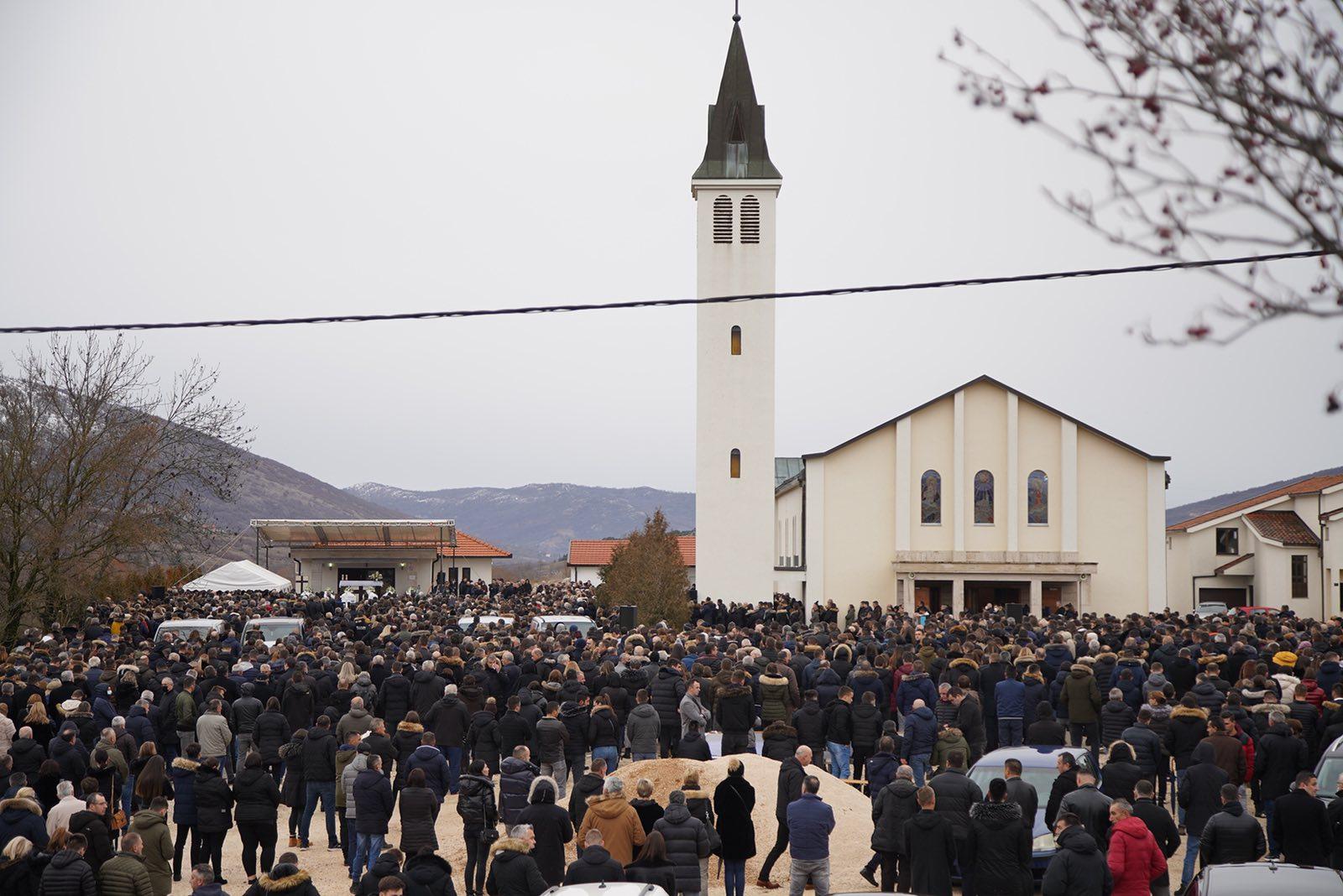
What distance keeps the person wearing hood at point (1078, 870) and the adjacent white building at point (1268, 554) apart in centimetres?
4647

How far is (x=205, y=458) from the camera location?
40.9 m

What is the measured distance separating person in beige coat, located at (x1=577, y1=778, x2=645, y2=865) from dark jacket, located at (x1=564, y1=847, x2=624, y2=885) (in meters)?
1.05

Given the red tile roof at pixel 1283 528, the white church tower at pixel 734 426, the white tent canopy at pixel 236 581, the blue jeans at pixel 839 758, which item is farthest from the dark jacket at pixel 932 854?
the red tile roof at pixel 1283 528

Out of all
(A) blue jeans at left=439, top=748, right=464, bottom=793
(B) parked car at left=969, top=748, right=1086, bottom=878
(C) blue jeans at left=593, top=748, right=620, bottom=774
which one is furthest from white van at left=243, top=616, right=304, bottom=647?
(B) parked car at left=969, top=748, right=1086, bottom=878

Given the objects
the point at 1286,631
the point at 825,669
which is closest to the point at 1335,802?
the point at 825,669

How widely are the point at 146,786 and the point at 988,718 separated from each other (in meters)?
11.2

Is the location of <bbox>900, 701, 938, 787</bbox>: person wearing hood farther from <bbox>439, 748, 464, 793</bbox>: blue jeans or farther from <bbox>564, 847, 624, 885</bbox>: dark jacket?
<bbox>564, 847, 624, 885</bbox>: dark jacket

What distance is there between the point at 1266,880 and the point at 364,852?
8.36 meters

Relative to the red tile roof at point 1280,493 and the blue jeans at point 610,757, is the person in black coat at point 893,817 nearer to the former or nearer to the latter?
the blue jeans at point 610,757

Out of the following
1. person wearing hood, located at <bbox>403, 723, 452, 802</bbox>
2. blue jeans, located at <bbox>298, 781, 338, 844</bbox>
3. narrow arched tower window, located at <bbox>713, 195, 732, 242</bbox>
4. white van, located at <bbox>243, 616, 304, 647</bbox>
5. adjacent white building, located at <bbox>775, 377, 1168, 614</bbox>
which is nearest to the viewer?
person wearing hood, located at <bbox>403, 723, 452, 802</bbox>

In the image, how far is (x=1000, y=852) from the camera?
10281 millimetres

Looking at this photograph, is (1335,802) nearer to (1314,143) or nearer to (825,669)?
(825,669)

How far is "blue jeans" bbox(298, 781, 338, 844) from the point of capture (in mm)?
14195

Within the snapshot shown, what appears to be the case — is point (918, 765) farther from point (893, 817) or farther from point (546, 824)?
point (546, 824)
